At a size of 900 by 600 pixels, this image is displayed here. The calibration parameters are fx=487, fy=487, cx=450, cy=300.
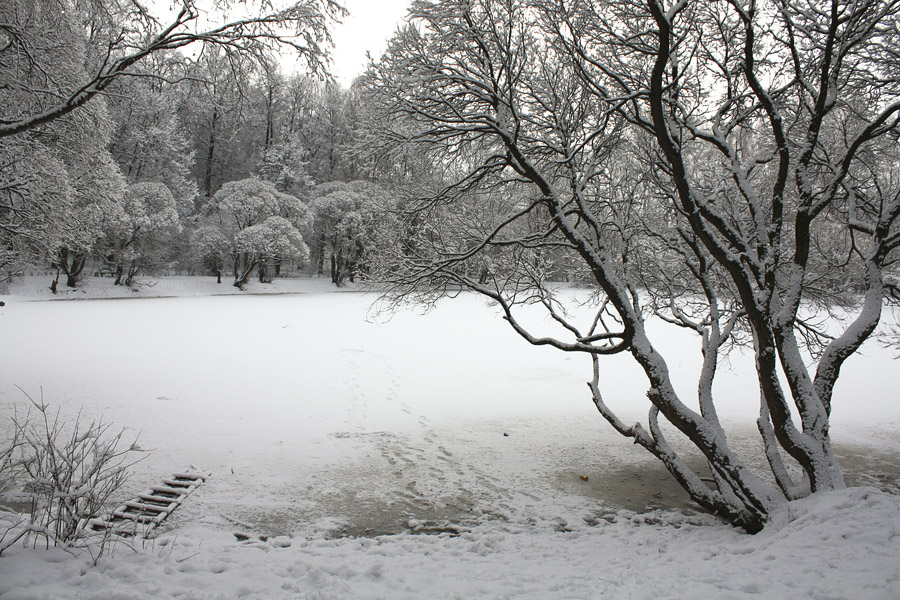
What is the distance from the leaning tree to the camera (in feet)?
14.0

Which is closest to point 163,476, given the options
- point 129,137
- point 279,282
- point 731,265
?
point 731,265

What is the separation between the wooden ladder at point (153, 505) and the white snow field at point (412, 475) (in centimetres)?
13

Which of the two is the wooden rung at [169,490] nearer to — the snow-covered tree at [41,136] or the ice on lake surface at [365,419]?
the ice on lake surface at [365,419]

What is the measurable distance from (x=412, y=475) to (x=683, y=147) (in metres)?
5.02

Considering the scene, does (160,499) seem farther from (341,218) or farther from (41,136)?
(341,218)

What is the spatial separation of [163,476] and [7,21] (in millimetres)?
5079

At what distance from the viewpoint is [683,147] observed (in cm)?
532

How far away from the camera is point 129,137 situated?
2641 cm

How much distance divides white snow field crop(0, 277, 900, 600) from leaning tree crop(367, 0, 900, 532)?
855 millimetres

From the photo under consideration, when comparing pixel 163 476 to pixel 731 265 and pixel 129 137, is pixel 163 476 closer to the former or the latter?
pixel 731 265

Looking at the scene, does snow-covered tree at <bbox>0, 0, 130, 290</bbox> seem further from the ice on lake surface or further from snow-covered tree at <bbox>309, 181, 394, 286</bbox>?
snow-covered tree at <bbox>309, 181, 394, 286</bbox>

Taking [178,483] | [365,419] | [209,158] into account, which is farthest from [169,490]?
[209,158]

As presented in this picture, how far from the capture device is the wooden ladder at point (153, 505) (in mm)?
3859

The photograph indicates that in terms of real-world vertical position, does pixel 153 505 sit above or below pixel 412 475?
above
